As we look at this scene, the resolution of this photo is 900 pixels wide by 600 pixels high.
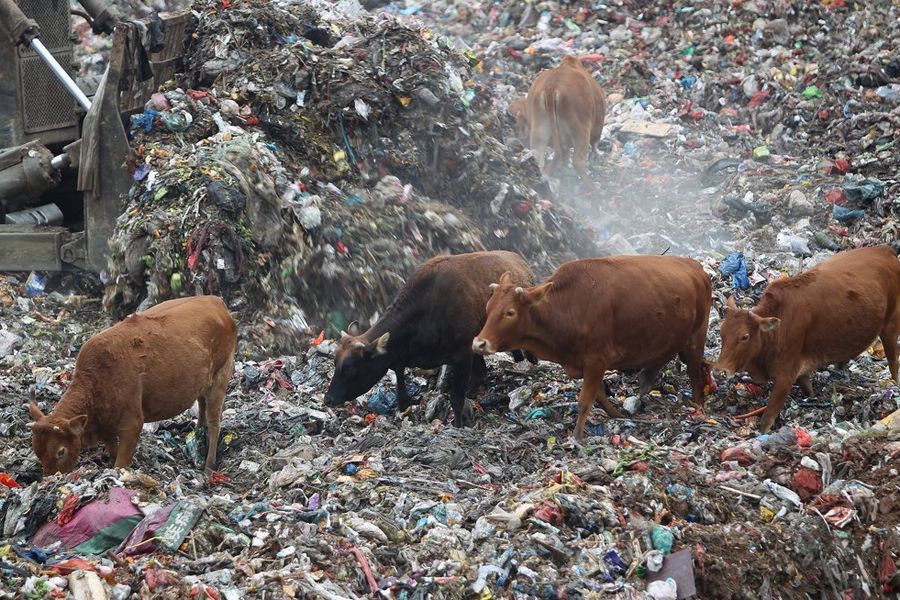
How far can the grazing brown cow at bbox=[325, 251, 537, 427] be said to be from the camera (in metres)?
9.55

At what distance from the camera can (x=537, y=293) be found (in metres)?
8.77

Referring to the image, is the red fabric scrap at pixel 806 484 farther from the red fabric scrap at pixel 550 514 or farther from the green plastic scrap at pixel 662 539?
the red fabric scrap at pixel 550 514

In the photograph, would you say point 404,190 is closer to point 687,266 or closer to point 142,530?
point 687,266

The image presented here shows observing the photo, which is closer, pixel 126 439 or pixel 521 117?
pixel 126 439

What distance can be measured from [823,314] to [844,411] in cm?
88

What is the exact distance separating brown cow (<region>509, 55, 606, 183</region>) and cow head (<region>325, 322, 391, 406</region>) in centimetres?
762

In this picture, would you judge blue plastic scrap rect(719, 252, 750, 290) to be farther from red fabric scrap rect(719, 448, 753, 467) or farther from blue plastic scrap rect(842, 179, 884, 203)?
red fabric scrap rect(719, 448, 753, 467)

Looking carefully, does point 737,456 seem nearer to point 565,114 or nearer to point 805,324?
point 805,324

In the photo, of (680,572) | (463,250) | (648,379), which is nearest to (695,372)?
(648,379)

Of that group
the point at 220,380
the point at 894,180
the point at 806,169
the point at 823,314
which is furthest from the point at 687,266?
the point at 806,169

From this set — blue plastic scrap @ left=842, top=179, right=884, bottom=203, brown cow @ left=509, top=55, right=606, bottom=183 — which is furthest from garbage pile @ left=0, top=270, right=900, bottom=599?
brown cow @ left=509, top=55, right=606, bottom=183

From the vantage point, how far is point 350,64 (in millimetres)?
13461

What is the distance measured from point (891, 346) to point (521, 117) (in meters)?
8.87

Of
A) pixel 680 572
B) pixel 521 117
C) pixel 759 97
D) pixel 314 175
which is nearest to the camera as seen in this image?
pixel 680 572
